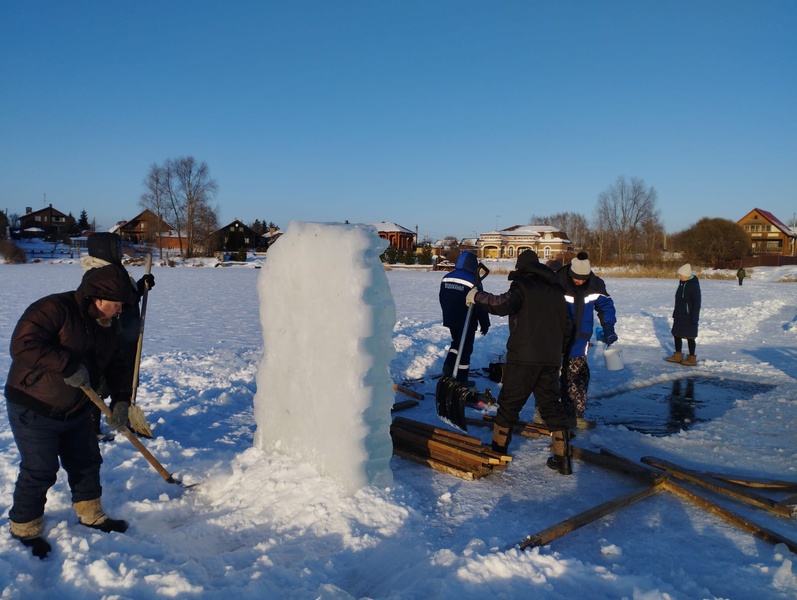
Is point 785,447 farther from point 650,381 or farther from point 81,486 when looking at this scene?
point 81,486

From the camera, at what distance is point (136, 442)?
4.03 metres

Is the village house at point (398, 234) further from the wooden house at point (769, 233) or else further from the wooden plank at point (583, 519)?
the wooden plank at point (583, 519)

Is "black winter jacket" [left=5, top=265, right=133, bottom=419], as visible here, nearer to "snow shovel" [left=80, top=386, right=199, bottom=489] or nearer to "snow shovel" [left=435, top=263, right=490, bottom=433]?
"snow shovel" [left=80, top=386, right=199, bottom=489]

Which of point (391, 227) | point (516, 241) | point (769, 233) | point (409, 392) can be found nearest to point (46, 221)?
point (391, 227)

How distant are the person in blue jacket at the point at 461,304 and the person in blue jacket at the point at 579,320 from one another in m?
1.47

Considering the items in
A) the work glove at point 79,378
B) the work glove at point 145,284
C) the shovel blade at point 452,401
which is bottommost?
the shovel blade at point 452,401

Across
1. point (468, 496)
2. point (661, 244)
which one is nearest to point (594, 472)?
point (468, 496)

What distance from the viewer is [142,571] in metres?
3.20

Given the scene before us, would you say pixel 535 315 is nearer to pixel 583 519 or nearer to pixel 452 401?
pixel 452 401

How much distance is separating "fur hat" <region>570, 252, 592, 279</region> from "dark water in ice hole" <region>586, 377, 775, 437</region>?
1906mm

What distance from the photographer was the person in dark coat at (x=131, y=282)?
16.1ft

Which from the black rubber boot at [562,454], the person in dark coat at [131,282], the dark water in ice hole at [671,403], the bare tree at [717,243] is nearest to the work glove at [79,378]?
the person in dark coat at [131,282]

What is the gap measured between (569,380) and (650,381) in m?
3.47

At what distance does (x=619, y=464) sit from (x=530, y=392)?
0.98 m
